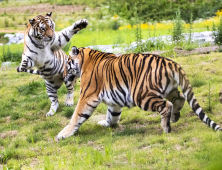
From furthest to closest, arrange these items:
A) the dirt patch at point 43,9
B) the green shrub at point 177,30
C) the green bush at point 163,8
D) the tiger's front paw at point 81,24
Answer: the green bush at point 163,8, the dirt patch at point 43,9, the green shrub at point 177,30, the tiger's front paw at point 81,24

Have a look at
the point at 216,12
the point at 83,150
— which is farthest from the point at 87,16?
Result: the point at 83,150

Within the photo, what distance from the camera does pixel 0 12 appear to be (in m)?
11.7

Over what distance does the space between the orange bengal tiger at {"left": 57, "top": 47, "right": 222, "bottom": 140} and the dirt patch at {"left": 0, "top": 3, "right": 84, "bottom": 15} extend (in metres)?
8.43

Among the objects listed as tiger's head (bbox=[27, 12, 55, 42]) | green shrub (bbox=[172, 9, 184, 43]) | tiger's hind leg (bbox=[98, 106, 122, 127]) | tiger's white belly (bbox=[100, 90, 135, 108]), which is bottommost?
tiger's hind leg (bbox=[98, 106, 122, 127])

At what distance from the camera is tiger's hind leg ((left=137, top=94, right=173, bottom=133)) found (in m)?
2.67

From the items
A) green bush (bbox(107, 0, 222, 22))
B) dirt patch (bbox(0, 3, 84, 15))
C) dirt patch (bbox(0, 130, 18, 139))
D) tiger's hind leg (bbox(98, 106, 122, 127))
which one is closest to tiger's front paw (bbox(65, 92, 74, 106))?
dirt patch (bbox(0, 130, 18, 139))

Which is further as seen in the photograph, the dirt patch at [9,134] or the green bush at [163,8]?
the green bush at [163,8]

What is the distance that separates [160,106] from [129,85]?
439mm

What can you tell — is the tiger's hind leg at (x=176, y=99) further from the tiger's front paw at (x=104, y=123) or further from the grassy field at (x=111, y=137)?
the tiger's front paw at (x=104, y=123)

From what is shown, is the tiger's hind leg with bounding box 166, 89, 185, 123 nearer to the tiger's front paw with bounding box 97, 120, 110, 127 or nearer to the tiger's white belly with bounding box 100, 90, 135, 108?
the tiger's white belly with bounding box 100, 90, 135, 108

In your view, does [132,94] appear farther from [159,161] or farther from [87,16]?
[87,16]

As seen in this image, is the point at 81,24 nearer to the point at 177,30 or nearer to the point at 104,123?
the point at 104,123

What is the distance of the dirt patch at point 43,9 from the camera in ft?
36.9

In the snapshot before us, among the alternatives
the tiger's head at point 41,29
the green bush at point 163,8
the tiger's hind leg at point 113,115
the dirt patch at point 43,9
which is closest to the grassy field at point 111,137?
the tiger's hind leg at point 113,115
